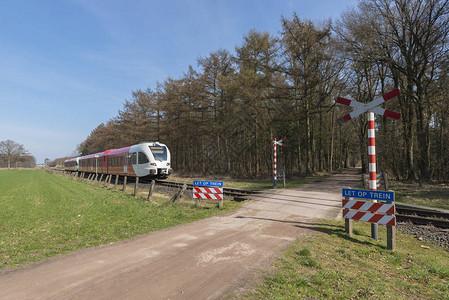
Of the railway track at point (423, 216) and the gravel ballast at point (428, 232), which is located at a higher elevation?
the railway track at point (423, 216)

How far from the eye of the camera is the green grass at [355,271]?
3.61m

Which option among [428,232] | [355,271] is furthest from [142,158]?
[355,271]

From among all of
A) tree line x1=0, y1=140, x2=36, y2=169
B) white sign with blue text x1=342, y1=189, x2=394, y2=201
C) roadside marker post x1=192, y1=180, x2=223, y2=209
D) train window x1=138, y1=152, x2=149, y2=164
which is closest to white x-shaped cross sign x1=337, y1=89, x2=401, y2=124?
white sign with blue text x1=342, y1=189, x2=394, y2=201

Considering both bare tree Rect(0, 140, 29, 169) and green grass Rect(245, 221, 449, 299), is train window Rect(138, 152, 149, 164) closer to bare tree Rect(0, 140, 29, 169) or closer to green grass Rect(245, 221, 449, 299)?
green grass Rect(245, 221, 449, 299)

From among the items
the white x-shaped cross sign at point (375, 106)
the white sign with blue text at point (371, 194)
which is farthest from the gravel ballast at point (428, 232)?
the white x-shaped cross sign at point (375, 106)

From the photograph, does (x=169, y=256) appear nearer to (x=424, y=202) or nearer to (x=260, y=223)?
(x=260, y=223)

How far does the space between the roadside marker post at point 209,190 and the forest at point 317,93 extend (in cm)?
1354

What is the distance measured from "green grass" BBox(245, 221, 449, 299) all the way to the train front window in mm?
16376

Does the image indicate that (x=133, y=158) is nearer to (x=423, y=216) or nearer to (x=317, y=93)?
(x=317, y=93)

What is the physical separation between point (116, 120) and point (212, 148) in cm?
2260

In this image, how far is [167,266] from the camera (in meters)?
4.38

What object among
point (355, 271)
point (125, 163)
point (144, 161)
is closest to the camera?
point (355, 271)

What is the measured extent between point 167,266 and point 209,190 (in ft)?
18.7

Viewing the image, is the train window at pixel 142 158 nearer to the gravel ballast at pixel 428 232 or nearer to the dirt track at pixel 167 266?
the dirt track at pixel 167 266
